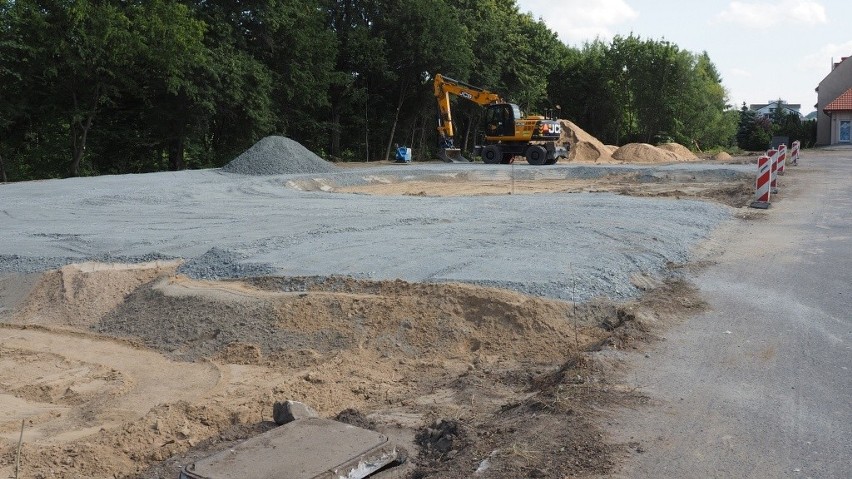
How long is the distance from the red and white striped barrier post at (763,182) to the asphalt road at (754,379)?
6.19 meters

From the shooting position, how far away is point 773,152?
19375 mm

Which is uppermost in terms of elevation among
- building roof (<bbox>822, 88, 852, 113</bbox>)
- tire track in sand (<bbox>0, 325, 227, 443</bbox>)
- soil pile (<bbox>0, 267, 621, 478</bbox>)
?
building roof (<bbox>822, 88, 852, 113</bbox>)

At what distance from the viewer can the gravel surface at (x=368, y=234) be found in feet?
31.8

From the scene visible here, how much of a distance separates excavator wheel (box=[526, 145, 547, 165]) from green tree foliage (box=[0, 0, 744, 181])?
9978 mm

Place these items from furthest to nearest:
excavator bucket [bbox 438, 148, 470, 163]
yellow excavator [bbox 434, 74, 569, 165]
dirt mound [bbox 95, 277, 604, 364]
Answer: excavator bucket [bbox 438, 148, 470, 163]
yellow excavator [bbox 434, 74, 569, 165]
dirt mound [bbox 95, 277, 604, 364]

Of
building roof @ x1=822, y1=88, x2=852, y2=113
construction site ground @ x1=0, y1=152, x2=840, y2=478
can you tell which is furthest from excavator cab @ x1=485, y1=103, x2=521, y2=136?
building roof @ x1=822, y1=88, x2=852, y2=113

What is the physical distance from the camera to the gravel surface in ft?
31.8

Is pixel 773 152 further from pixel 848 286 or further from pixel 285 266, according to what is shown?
pixel 285 266

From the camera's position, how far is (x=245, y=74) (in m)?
33.1

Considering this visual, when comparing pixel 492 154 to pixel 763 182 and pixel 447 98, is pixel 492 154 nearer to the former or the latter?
pixel 447 98

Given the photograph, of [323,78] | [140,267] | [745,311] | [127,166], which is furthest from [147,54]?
[745,311]

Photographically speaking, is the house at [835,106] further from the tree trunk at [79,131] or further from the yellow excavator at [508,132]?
the tree trunk at [79,131]

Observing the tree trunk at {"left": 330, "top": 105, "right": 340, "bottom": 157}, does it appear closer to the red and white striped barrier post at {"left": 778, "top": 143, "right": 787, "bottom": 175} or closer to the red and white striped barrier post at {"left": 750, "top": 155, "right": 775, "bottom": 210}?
the red and white striped barrier post at {"left": 778, "top": 143, "right": 787, "bottom": 175}

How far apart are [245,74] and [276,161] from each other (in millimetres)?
7109
